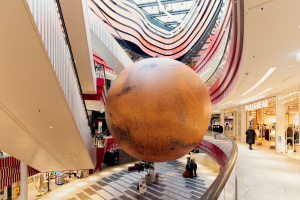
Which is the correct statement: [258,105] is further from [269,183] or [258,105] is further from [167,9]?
[167,9]

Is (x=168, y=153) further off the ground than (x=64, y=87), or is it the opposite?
(x=64, y=87)

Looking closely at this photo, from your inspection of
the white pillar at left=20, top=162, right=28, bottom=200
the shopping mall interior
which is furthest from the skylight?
the white pillar at left=20, top=162, right=28, bottom=200

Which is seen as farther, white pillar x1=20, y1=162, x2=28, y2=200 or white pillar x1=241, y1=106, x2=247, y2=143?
white pillar x1=241, y1=106, x2=247, y2=143

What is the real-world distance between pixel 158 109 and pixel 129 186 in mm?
16019

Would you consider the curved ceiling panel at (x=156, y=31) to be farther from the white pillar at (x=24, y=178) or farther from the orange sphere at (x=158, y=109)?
the orange sphere at (x=158, y=109)

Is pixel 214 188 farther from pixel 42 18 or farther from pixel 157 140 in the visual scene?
pixel 42 18

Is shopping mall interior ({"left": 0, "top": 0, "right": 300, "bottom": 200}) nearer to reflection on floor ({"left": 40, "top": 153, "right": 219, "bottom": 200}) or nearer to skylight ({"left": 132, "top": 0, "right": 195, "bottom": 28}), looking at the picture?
reflection on floor ({"left": 40, "top": 153, "right": 219, "bottom": 200})

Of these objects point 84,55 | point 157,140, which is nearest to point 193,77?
point 157,140

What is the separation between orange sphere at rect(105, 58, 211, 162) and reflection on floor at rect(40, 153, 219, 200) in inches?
531

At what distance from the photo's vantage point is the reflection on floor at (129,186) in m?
14.0

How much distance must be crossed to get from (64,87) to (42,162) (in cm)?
646

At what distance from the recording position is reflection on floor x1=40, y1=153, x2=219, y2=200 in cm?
1398

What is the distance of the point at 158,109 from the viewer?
1531 millimetres

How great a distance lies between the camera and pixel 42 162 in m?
9.41
